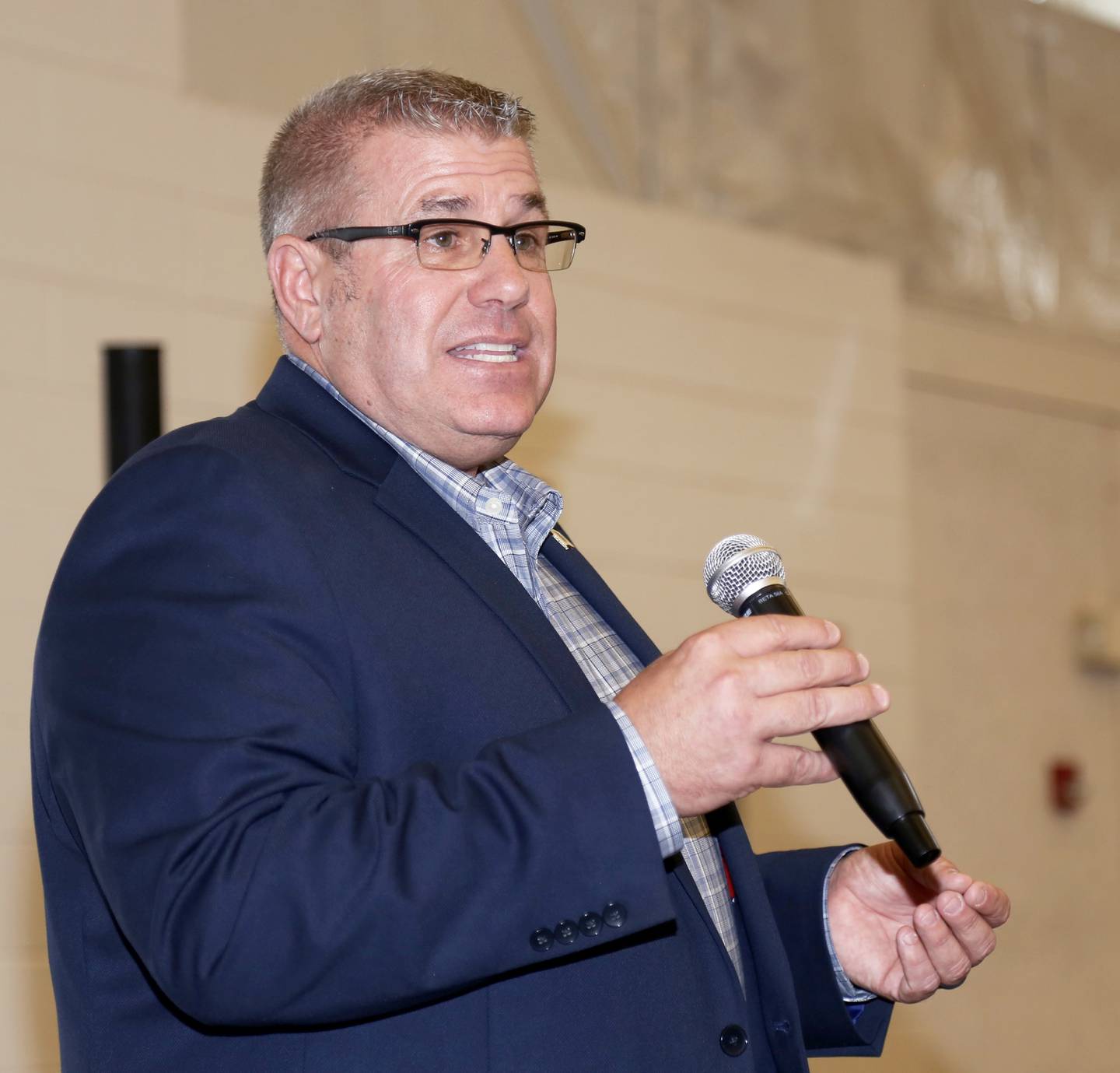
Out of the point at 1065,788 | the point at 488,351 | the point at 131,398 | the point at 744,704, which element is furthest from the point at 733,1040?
the point at 1065,788

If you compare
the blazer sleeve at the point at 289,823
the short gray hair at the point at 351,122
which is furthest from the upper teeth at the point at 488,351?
the blazer sleeve at the point at 289,823

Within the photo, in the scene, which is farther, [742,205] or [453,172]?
[742,205]

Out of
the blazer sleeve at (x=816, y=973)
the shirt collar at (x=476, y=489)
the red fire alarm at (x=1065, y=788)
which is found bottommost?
the red fire alarm at (x=1065, y=788)

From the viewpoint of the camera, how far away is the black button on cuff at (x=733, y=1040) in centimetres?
137

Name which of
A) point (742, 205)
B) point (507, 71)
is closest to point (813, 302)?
point (742, 205)

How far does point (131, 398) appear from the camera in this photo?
2.32 metres

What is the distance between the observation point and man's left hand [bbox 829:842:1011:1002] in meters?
1.53

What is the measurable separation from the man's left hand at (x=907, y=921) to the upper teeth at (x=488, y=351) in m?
0.71

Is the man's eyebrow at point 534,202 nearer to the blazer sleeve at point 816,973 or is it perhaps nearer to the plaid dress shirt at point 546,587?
the plaid dress shirt at point 546,587

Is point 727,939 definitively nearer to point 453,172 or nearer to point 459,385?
point 459,385

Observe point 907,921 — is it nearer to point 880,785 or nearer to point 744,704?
point 880,785

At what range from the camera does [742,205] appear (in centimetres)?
436

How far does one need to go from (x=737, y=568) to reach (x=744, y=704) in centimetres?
35

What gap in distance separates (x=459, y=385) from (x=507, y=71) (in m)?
2.40
